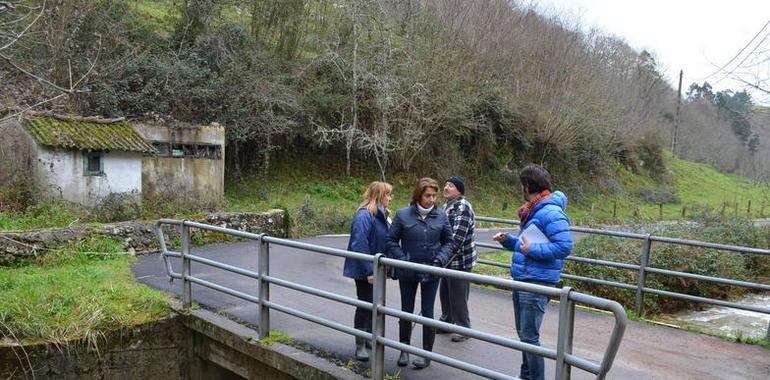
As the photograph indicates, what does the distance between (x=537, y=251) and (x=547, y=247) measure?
83mm

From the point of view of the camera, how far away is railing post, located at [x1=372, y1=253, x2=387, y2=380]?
16.3 feet

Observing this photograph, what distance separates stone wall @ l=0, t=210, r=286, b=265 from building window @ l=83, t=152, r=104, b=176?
483 centimetres

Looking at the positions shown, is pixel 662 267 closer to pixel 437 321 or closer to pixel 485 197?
pixel 437 321

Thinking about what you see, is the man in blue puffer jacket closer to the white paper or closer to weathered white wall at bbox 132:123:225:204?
the white paper

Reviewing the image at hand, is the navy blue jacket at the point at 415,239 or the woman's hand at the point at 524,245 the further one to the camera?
the navy blue jacket at the point at 415,239

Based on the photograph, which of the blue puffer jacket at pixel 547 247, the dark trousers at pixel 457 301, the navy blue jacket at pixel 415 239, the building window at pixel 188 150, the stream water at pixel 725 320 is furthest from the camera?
the building window at pixel 188 150

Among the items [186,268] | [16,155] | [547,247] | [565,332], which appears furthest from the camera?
[16,155]

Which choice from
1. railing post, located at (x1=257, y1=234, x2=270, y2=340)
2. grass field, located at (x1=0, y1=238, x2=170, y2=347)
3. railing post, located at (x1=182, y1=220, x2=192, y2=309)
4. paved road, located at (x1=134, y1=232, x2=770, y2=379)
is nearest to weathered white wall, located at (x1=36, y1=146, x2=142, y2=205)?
grass field, located at (x1=0, y1=238, x2=170, y2=347)

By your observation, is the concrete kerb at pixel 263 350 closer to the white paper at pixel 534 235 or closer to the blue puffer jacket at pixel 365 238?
the blue puffer jacket at pixel 365 238

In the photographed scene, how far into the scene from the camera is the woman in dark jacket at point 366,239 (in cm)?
572

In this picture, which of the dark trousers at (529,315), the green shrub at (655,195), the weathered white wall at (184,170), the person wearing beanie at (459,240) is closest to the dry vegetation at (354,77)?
the weathered white wall at (184,170)

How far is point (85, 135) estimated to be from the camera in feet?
53.8

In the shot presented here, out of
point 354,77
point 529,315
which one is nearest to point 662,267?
point 529,315

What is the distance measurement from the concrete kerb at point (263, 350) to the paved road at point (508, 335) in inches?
12.0
